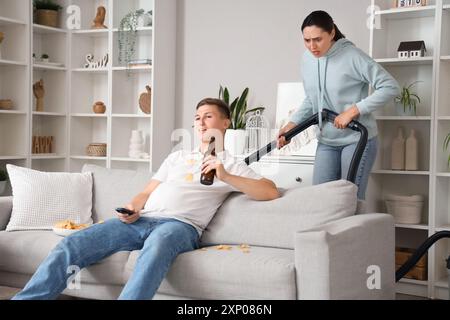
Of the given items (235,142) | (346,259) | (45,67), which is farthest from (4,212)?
(45,67)

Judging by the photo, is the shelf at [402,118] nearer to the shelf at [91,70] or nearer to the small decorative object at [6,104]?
the shelf at [91,70]

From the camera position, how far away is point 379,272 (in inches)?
114

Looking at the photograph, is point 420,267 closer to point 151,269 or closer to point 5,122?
point 151,269

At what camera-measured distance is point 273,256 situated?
2826mm

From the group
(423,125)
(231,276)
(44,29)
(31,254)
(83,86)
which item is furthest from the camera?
(83,86)

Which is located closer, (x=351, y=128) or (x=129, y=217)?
(x=129, y=217)

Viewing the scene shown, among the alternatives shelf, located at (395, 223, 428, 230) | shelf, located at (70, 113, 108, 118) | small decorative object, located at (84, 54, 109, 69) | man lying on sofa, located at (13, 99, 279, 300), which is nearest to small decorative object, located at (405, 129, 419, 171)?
shelf, located at (395, 223, 428, 230)

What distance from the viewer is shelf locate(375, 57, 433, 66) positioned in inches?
164

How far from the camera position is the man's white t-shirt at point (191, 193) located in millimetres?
3105

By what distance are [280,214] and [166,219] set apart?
55 centimetres

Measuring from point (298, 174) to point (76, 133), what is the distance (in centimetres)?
239

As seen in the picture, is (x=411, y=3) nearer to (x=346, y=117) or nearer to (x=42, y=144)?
(x=346, y=117)

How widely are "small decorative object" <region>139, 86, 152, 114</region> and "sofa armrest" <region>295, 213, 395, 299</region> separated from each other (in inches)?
116

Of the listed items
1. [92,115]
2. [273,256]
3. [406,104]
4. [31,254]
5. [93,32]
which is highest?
[93,32]
